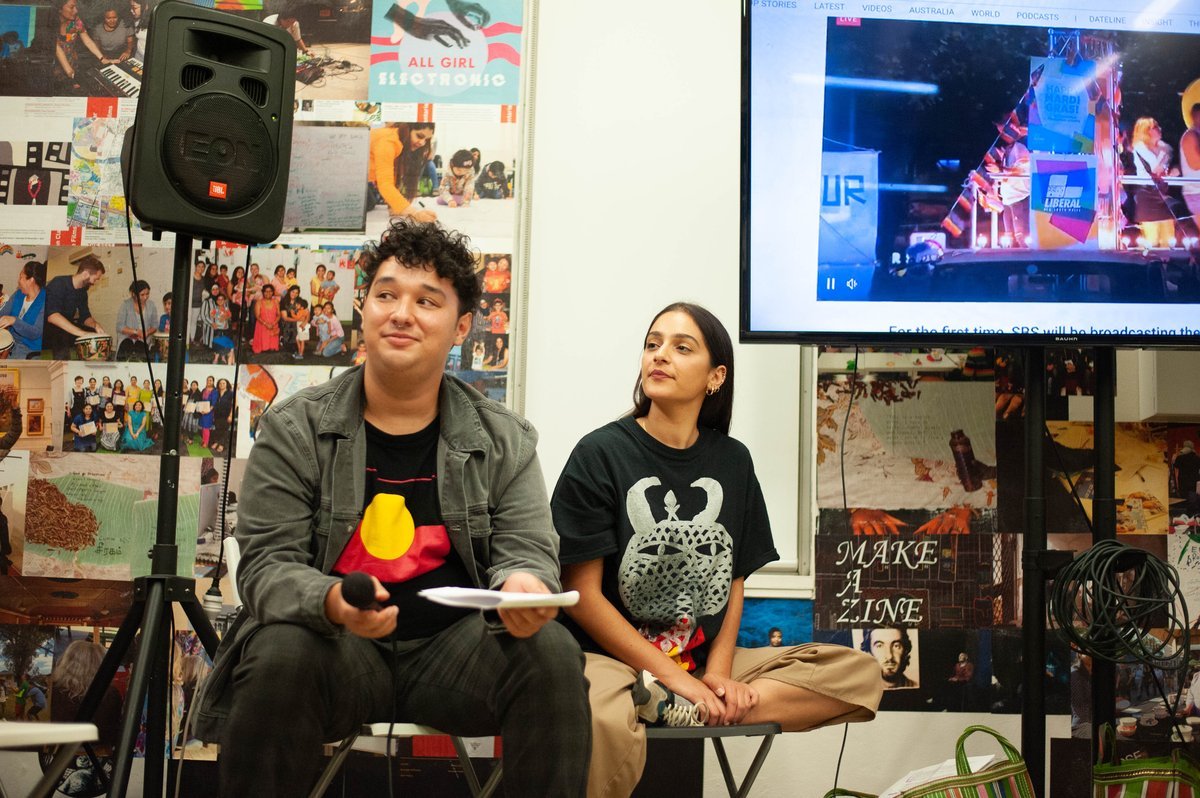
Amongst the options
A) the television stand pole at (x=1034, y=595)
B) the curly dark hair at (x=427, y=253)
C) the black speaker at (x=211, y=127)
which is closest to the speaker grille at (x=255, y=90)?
the black speaker at (x=211, y=127)

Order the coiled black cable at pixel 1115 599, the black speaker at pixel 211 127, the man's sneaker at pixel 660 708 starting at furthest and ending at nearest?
the coiled black cable at pixel 1115 599
the black speaker at pixel 211 127
the man's sneaker at pixel 660 708

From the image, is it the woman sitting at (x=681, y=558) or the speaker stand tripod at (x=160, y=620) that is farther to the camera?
the woman sitting at (x=681, y=558)

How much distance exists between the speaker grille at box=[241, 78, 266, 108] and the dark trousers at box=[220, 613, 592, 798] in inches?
43.8

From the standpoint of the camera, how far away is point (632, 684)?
1.93 metres

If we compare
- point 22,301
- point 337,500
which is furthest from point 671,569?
point 22,301

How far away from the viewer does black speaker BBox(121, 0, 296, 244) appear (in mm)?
2014

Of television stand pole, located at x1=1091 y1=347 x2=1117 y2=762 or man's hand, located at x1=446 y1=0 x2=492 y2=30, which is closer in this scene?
television stand pole, located at x1=1091 y1=347 x2=1117 y2=762

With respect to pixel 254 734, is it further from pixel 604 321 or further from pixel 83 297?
pixel 83 297

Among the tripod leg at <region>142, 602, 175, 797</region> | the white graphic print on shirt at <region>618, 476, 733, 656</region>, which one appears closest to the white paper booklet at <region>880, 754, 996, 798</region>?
the white graphic print on shirt at <region>618, 476, 733, 656</region>

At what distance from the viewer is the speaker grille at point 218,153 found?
79.9 inches

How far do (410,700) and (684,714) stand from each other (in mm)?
515

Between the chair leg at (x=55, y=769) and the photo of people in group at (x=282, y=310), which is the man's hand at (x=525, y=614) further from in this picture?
the photo of people in group at (x=282, y=310)

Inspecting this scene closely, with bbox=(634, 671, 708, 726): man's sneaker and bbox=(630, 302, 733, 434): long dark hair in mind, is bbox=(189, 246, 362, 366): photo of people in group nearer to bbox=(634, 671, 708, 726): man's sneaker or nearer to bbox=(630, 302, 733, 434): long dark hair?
bbox=(630, 302, 733, 434): long dark hair

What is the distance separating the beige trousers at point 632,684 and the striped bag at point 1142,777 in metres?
0.55
